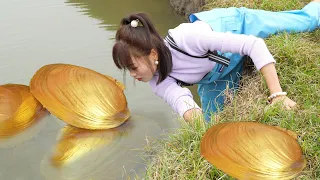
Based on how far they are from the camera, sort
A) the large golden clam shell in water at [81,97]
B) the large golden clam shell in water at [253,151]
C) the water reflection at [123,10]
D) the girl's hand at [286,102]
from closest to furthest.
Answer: the large golden clam shell in water at [253,151], the girl's hand at [286,102], the large golden clam shell in water at [81,97], the water reflection at [123,10]

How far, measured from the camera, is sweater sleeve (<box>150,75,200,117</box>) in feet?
6.33

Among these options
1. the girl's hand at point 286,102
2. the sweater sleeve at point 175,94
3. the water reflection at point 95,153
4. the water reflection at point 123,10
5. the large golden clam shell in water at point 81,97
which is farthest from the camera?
the water reflection at point 123,10

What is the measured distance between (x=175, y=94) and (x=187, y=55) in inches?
8.3

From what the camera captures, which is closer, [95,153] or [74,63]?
[95,153]

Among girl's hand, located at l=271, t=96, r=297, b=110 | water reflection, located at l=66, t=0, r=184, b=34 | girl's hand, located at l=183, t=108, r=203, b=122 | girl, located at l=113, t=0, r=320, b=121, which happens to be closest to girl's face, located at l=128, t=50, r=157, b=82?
girl, located at l=113, t=0, r=320, b=121

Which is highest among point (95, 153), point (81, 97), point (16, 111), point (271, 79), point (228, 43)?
point (228, 43)

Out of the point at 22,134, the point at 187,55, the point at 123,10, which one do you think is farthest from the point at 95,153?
the point at 123,10

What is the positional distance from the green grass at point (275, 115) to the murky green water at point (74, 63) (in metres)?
0.51

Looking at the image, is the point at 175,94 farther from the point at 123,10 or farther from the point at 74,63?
the point at 123,10

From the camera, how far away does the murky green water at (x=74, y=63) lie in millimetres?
2430

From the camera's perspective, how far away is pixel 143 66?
6.39ft

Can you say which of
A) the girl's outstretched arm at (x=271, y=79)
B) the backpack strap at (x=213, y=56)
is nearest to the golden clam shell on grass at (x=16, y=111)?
the backpack strap at (x=213, y=56)

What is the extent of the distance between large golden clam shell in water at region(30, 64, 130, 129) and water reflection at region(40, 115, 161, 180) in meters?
0.07

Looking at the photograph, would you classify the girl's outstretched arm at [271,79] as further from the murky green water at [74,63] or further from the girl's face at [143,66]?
the murky green water at [74,63]
